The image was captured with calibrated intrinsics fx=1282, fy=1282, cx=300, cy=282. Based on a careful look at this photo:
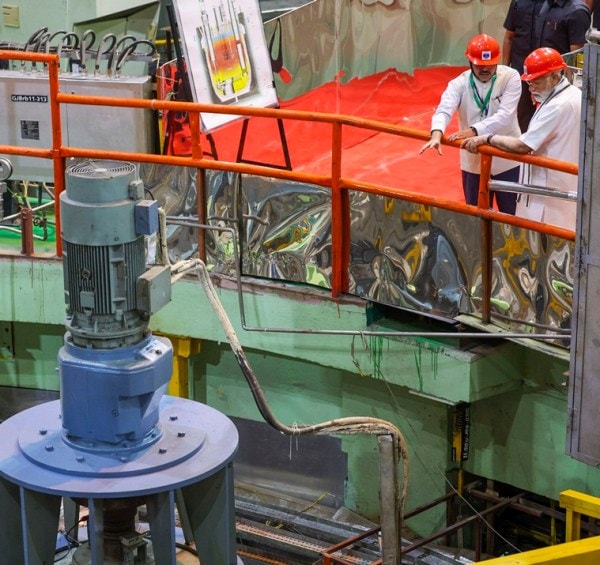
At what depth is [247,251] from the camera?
26.1ft

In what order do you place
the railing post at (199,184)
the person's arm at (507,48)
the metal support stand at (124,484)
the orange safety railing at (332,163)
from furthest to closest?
the person's arm at (507,48)
the railing post at (199,184)
the orange safety railing at (332,163)
the metal support stand at (124,484)

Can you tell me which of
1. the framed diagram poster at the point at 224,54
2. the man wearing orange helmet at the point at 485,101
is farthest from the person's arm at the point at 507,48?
the framed diagram poster at the point at 224,54

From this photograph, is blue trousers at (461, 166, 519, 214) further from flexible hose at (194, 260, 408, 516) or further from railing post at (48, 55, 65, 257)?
railing post at (48, 55, 65, 257)

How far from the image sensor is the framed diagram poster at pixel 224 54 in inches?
344

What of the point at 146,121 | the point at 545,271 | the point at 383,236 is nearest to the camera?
the point at 545,271

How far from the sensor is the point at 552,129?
7.07 m

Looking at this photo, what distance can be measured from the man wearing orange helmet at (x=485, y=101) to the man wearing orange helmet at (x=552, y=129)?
55cm

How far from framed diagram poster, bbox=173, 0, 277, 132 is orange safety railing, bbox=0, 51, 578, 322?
3.23 ft

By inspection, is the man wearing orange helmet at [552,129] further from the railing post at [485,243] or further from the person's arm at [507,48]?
the person's arm at [507,48]

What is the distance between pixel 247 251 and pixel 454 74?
4.60 meters

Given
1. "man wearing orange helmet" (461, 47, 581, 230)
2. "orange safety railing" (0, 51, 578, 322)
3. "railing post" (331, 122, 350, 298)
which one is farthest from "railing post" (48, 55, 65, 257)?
"man wearing orange helmet" (461, 47, 581, 230)

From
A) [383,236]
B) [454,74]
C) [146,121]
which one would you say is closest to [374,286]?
[383,236]

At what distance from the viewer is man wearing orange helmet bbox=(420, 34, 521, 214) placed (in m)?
7.82

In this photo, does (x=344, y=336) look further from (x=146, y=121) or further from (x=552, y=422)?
(x=146, y=121)
